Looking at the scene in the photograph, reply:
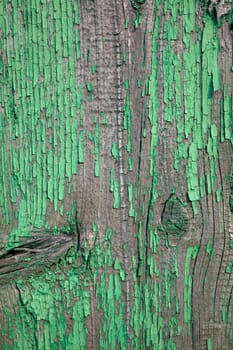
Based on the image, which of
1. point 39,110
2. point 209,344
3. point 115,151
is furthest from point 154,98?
point 209,344

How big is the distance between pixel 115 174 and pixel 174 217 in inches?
6.3

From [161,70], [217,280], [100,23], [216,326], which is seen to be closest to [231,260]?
[217,280]

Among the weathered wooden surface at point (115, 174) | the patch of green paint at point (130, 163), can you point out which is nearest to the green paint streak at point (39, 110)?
the weathered wooden surface at point (115, 174)

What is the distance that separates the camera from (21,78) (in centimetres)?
104

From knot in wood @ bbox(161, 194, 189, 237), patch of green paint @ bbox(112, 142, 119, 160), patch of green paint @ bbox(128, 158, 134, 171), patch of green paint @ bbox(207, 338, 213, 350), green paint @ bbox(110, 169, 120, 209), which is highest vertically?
patch of green paint @ bbox(112, 142, 119, 160)

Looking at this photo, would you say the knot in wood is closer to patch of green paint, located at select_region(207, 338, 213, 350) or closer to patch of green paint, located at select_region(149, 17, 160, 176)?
patch of green paint, located at select_region(149, 17, 160, 176)

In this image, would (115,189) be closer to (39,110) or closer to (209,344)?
(39,110)

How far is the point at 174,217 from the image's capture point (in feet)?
3.48

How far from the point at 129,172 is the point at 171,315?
0.34 m

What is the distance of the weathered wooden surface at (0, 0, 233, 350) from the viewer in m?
1.03

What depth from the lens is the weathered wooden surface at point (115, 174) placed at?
1030mm

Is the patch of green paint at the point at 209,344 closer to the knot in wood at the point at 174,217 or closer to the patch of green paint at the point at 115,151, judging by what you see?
the knot in wood at the point at 174,217

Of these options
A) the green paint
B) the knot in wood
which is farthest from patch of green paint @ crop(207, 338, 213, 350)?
the green paint

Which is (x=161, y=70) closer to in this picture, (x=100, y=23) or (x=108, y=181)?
(x=100, y=23)
